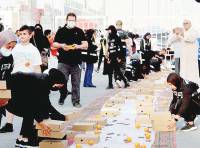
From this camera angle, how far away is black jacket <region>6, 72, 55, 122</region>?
6.95 meters

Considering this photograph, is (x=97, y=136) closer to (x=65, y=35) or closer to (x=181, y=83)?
(x=181, y=83)

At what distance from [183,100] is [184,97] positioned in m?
0.05

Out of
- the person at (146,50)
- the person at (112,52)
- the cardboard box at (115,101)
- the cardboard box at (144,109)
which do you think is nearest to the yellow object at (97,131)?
the cardboard box at (144,109)

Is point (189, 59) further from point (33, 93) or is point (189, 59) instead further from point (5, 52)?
point (33, 93)

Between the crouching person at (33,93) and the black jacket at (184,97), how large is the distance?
2.63 meters

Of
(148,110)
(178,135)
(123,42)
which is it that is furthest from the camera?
(123,42)

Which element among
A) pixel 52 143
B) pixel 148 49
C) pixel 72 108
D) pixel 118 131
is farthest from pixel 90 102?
pixel 148 49

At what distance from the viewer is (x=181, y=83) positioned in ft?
29.1

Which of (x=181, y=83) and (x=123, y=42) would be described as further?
(x=123, y=42)

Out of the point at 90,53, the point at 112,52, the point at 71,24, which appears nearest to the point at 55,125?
the point at 71,24

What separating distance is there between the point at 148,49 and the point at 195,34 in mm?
9294

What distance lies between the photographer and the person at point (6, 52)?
7.73 m

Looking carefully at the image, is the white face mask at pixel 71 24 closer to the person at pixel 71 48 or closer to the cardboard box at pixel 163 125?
the person at pixel 71 48

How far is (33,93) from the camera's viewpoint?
696 centimetres
